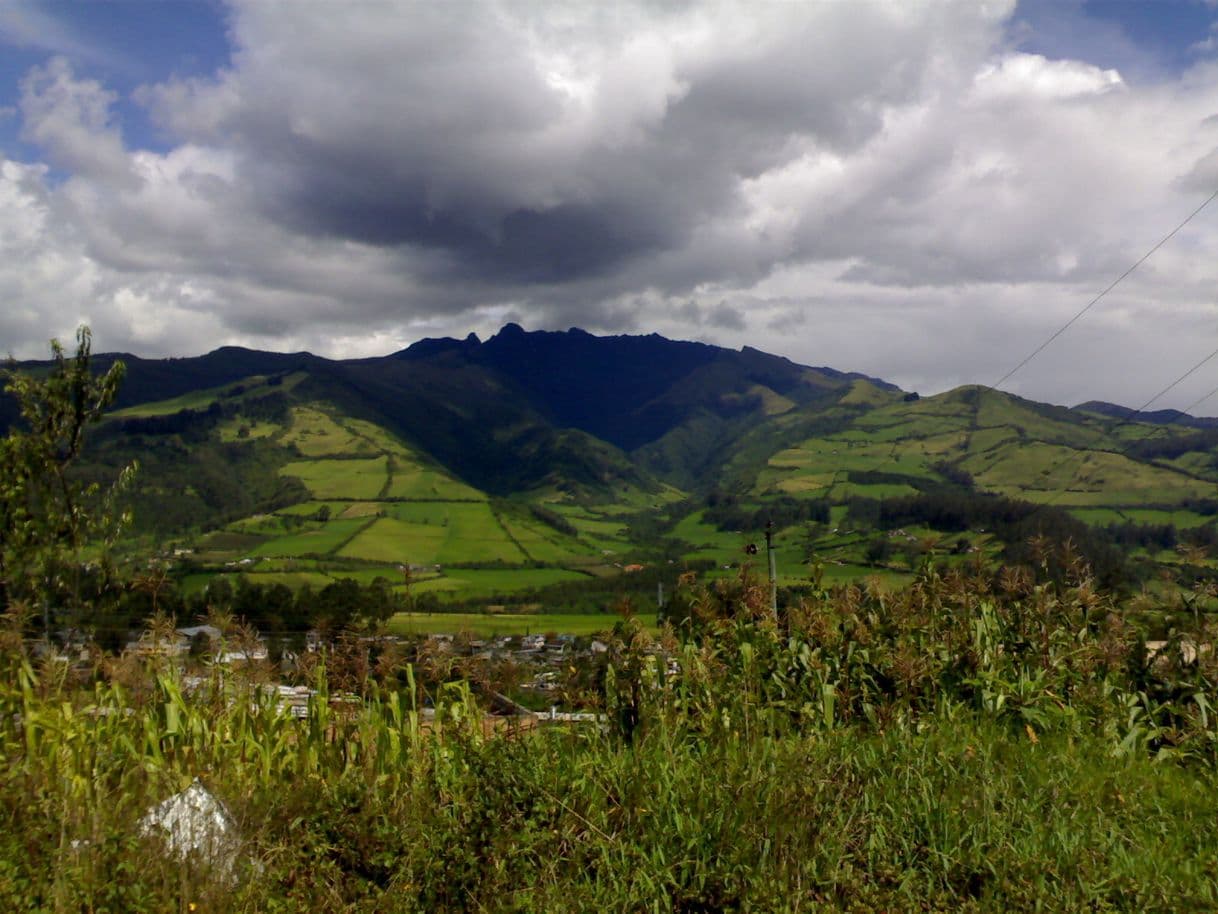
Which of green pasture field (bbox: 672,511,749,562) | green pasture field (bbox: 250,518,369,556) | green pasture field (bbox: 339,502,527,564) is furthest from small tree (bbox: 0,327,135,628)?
green pasture field (bbox: 250,518,369,556)

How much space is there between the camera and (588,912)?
10.4ft

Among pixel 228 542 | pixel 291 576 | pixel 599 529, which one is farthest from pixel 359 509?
pixel 599 529

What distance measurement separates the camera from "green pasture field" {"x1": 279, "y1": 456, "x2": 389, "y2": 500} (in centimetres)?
13662

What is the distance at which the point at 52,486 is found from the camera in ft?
29.9

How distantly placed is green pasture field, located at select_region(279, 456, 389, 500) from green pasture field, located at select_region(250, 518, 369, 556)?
81.7ft

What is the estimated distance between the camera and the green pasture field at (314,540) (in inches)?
3553

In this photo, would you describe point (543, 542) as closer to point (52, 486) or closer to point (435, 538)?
point (435, 538)

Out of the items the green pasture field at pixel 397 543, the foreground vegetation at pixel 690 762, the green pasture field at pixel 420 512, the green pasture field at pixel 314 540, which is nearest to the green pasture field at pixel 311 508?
the green pasture field at pixel 420 512

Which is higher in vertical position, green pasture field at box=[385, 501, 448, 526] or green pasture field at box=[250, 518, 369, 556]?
green pasture field at box=[385, 501, 448, 526]

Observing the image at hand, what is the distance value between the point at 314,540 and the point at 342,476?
2359 inches

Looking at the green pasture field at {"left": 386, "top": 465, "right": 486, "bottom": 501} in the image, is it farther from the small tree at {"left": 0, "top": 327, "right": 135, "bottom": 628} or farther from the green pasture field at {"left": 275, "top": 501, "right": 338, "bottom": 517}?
the small tree at {"left": 0, "top": 327, "right": 135, "bottom": 628}

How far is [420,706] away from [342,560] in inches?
3302

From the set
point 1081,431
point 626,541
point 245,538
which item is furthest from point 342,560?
point 1081,431

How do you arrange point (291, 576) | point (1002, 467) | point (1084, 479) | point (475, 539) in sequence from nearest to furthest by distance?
point (291, 576) → point (475, 539) → point (1084, 479) → point (1002, 467)
